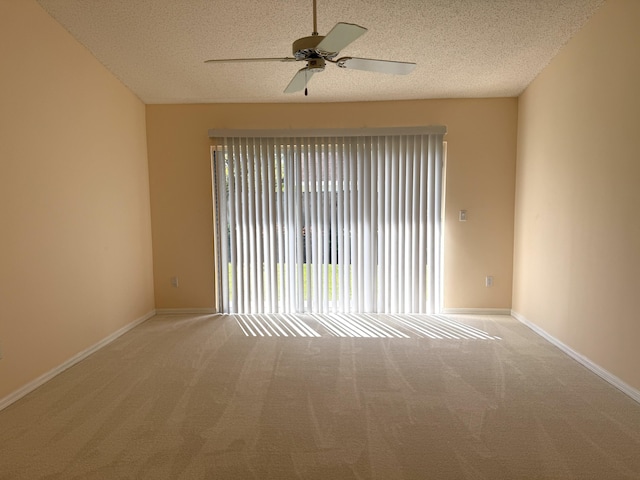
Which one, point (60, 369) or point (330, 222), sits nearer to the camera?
point (60, 369)

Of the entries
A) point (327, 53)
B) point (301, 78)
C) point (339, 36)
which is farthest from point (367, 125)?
point (339, 36)

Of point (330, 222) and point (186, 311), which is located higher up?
point (330, 222)

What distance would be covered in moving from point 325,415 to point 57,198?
256cm

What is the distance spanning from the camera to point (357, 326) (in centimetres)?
387

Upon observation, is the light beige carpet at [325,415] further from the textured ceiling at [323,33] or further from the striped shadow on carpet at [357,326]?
the textured ceiling at [323,33]

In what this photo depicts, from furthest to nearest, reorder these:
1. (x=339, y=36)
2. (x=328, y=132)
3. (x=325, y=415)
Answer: (x=328, y=132)
(x=325, y=415)
(x=339, y=36)

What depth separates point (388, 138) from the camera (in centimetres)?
423

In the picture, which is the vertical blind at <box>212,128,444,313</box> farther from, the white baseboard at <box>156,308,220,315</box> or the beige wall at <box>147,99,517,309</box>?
the white baseboard at <box>156,308,220,315</box>

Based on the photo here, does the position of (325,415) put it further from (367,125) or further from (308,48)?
(367,125)

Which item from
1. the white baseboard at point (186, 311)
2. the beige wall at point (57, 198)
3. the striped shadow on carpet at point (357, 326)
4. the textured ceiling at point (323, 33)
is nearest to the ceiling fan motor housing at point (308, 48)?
the textured ceiling at point (323, 33)

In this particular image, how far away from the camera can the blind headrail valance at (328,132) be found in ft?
13.7

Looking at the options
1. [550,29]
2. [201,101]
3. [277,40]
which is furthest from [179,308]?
[550,29]

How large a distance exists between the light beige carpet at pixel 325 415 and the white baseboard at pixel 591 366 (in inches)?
2.3

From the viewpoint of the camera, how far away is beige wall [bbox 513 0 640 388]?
2.32m
